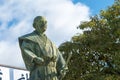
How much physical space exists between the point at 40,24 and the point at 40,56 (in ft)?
2.08

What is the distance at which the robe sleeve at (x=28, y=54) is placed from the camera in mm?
8906

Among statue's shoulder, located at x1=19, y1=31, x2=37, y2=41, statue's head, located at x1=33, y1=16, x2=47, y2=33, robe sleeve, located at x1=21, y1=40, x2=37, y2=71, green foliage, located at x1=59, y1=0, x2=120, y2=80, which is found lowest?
robe sleeve, located at x1=21, y1=40, x2=37, y2=71

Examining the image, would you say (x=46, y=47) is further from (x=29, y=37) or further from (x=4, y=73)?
(x=4, y=73)

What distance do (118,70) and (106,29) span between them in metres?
2.80

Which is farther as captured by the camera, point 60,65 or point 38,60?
point 60,65

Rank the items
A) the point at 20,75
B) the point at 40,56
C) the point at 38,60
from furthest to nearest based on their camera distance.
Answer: the point at 20,75 < the point at 40,56 < the point at 38,60

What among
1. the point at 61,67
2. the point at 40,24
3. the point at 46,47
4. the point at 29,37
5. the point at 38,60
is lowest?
the point at 61,67

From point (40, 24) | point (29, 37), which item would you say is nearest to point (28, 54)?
point (29, 37)

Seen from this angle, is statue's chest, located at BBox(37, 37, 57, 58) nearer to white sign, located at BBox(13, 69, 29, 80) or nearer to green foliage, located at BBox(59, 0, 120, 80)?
green foliage, located at BBox(59, 0, 120, 80)

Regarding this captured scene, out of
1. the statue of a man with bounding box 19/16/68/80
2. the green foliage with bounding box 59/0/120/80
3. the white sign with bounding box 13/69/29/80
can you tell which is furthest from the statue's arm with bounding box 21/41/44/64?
the white sign with bounding box 13/69/29/80

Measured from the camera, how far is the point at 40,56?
29.9ft

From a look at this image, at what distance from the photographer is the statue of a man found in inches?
353

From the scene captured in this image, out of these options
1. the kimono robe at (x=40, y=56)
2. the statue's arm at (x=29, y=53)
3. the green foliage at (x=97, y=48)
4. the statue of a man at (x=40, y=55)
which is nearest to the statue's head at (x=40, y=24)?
the statue of a man at (x=40, y=55)

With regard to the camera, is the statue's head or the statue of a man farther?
the statue's head
